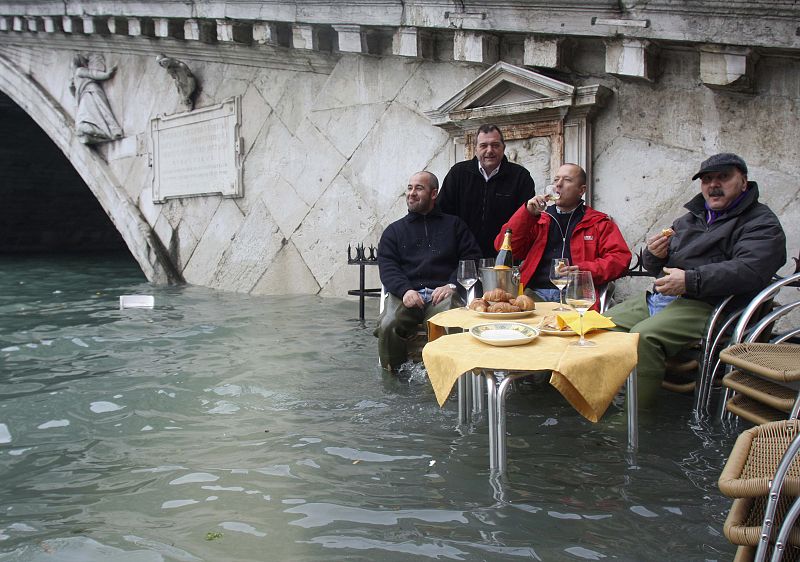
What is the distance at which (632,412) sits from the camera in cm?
291

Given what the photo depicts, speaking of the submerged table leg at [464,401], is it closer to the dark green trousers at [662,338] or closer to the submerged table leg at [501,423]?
the submerged table leg at [501,423]

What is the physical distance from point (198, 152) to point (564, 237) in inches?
237

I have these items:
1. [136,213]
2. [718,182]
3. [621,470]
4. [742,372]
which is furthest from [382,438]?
[136,213]

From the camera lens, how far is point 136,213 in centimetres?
1008

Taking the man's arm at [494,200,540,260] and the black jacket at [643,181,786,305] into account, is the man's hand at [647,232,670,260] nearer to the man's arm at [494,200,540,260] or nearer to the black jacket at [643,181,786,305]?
the black jacket at [643,181,786,305]

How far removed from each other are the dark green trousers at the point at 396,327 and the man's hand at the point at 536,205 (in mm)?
643

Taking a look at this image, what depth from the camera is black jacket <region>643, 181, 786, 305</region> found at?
320 centimetres

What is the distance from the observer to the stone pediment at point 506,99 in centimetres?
543

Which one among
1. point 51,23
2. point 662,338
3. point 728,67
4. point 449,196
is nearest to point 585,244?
point 662,338

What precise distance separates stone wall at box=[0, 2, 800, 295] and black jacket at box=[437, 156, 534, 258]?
117cm

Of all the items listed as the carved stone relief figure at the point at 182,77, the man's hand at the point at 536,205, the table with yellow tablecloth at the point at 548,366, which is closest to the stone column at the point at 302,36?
the carved stone relief figure at the point at 182,77

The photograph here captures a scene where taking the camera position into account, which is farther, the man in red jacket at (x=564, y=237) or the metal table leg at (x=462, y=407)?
the man in red jacket at (x=564, y=237)

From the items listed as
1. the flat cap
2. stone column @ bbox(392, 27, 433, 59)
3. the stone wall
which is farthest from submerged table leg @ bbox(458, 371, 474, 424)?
stone column @ bbox(392, 27, 433, 59)

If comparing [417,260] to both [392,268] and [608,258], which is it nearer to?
[392,268]
